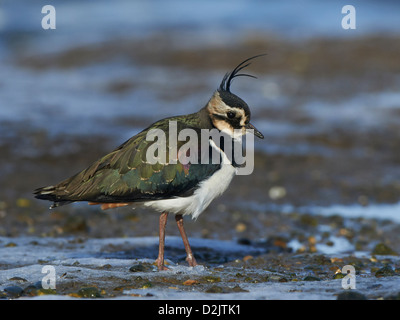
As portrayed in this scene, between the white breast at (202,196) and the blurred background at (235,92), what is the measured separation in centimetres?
230

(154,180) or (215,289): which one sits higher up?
(154,180)

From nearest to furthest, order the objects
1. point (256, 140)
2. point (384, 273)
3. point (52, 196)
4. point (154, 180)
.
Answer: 1. point (154, 180)
2. point (384, 273)
3. point (52, 196)
4. point (256, 140)

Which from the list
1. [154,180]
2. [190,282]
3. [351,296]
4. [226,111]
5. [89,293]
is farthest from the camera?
[226,111]

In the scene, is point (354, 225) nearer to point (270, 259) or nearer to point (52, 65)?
point (270, 259)


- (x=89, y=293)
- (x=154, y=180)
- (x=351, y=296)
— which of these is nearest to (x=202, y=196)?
(x=154, y=180)

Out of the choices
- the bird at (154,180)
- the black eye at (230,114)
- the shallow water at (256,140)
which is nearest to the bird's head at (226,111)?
the black eye at (230,114)

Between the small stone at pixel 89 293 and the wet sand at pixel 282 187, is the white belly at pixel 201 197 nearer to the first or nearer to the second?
the wet sand at pixel 282 187

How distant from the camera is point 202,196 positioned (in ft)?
19.2

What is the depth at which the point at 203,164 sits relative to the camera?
5848 mm

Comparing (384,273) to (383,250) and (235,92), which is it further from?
(235,92)

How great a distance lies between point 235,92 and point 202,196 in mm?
9569

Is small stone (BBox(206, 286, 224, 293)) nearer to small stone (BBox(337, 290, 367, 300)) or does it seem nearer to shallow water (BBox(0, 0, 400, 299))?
shallow water (BBox(0, 0, 400, 299))

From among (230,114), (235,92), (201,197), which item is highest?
(235,92)

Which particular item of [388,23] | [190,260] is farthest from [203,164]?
[388,23]
